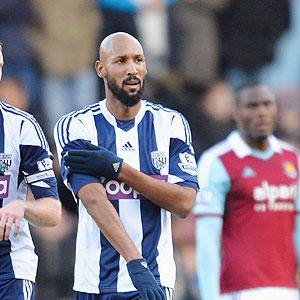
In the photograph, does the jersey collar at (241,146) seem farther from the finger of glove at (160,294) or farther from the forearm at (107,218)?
the finger of glove at (160,294)

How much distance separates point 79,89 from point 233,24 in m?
2.02

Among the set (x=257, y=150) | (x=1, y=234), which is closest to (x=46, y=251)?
(x=257, y=150)

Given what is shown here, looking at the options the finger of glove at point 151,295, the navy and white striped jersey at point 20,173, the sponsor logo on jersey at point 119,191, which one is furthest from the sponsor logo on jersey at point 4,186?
the finger of glove at point 151,295

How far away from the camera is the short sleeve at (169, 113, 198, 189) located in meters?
7.29

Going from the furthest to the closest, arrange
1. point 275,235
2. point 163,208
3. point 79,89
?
point 79,89 < point 275,235 < point 163,208

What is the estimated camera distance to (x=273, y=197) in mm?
9289

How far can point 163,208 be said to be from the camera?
720cm

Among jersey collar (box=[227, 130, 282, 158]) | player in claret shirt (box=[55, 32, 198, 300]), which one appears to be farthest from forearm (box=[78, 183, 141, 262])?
jersey collar (box=[227, 130, 282, 158])

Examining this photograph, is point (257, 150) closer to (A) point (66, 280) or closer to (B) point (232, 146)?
(B) point (232, 146)

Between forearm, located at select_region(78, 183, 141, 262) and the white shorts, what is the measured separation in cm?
234

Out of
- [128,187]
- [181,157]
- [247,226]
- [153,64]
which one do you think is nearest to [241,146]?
[247,226]

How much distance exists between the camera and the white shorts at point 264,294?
360 inches

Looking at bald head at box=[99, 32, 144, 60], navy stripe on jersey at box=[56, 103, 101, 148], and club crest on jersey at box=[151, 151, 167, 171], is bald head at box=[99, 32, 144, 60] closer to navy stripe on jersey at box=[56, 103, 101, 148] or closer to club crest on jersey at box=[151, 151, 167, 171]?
navy stripe on jersey at box=[56, 103, 101, 148]

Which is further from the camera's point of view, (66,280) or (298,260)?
(66,280)
